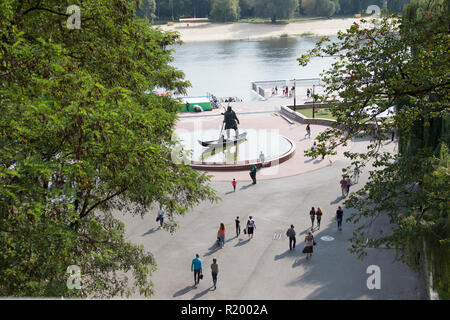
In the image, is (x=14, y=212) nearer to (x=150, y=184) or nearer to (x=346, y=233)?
(x=150, y=184)

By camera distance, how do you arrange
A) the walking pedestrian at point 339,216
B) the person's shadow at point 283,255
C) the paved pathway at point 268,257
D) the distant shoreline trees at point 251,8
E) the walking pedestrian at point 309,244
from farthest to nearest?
the distant shoreline trees at point 251,8 < the walking pedestrian at point 339,216 < the person's shadow at point 283,255 < the walking pedestrian at point 309,244 < the paved pathway at point 268,257

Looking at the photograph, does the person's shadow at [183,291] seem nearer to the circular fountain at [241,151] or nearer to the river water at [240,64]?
the circular fountain at [241,151]

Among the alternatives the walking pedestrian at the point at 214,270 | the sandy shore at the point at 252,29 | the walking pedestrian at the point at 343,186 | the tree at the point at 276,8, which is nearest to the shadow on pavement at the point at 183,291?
the walking pedestrian at the point at 214,270

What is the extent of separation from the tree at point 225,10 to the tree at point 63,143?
364 ft

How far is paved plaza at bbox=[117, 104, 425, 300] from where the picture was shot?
14203mm

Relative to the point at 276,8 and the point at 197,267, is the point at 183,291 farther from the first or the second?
the point at 276,8

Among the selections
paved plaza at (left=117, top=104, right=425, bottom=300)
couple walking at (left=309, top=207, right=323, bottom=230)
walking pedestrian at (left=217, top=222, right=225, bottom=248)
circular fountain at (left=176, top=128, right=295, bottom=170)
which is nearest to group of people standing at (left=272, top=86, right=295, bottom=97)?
circular fountain at (left=176, top=128, right=295, bottom=170)

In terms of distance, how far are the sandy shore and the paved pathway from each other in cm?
9487

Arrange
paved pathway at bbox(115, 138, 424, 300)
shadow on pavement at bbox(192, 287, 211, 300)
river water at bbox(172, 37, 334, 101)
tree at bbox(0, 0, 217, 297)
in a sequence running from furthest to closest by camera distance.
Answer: river water at bbox(172, 37, 334, 101) → paved pathway at bbox(115, 138, 424, 300) → shadow on pavement at bbox(192, 287, 211, 300) → tree at bbox(0, 0, 217, 297)

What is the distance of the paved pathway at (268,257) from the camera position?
558 inches

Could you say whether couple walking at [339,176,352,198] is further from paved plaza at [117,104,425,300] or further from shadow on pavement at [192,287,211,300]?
shadow on pavement at [192,287,211,300]

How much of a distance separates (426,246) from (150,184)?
756cm

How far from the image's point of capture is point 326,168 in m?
27.5

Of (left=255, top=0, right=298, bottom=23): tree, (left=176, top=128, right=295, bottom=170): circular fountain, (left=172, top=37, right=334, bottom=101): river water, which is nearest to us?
(left=176, top=128, right=295, bottom=170): circular fountain
